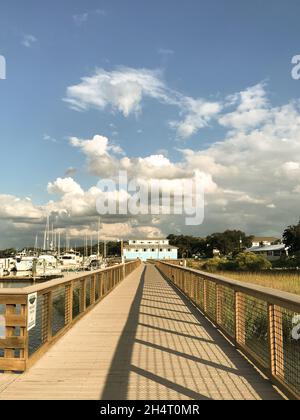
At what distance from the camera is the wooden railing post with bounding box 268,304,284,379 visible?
15.8 feet

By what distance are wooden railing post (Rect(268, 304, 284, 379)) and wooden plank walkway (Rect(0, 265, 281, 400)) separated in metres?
0.20

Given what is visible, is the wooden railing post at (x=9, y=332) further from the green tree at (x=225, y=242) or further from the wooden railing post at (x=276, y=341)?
the green tree at (x=225, y=242)

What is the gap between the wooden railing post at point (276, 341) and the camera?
480 centimetres

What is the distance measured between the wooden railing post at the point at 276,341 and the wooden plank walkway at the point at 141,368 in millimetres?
197

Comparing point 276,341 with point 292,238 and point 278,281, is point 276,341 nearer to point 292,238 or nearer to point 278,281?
point 278,281

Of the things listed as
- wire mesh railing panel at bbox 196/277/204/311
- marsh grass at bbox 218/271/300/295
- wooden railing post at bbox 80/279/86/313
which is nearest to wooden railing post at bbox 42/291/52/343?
wooden railing post at bbox 80/279/86/313

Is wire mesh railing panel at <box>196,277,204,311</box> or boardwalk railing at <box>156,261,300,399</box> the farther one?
wire mesh railing panel at <box>196,277,204,311</box>

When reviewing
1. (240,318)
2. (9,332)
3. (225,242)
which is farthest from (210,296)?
(225,242)

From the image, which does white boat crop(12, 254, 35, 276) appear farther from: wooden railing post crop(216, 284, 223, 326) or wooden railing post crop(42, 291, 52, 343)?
wooden railing post crop(42, 291, 52, 343)

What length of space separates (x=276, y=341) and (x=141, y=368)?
1635 mm

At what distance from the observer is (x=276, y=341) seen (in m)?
4.81

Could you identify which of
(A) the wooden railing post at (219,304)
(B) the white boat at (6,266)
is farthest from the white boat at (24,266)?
(A) the wooden railing post at (219,304)
